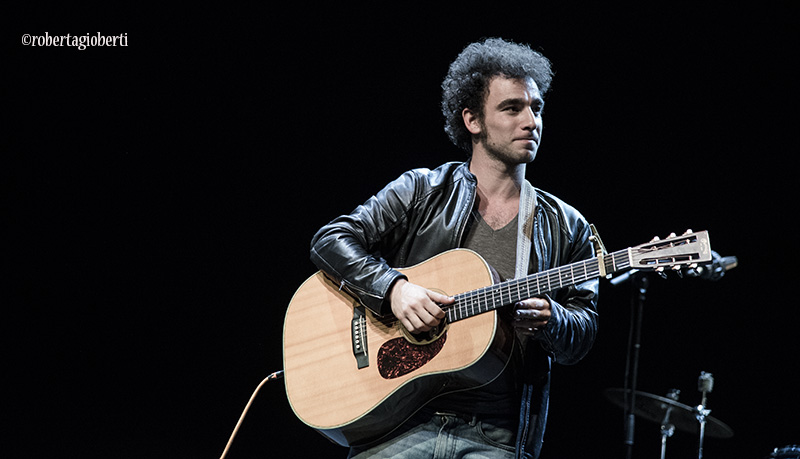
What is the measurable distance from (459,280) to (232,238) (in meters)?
2.21

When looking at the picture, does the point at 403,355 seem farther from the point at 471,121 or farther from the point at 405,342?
the point at 471,121

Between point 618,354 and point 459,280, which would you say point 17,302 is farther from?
point 618,354

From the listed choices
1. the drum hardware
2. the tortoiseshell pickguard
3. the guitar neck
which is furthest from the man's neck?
the drum hardware

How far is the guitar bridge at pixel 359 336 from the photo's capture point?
2539 mm

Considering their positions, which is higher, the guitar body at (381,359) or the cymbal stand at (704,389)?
the guitar body at (381,359)

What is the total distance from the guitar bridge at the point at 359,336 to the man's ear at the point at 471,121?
3.20 feet

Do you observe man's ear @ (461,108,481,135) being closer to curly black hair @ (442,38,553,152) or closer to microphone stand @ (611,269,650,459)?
curly black hair @ (442,38,553,152)

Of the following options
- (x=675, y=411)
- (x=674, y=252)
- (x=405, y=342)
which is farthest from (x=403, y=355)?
(x=675, y=411)

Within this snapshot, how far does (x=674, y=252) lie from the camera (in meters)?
2.12

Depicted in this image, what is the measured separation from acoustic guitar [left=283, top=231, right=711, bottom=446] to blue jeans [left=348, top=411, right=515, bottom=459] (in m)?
0.06

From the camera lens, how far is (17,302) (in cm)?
406

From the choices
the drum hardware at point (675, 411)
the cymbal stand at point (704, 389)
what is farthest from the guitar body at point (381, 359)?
the cymbal stand at point (704, 389)

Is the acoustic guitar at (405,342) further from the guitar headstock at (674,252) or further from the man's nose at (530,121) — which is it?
the man's nose at (530,121)

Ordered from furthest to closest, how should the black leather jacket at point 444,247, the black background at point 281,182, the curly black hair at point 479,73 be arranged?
the black background at point 281,182 → the curly black hair at point 479,73 → the black leather jacket at point 444,247
